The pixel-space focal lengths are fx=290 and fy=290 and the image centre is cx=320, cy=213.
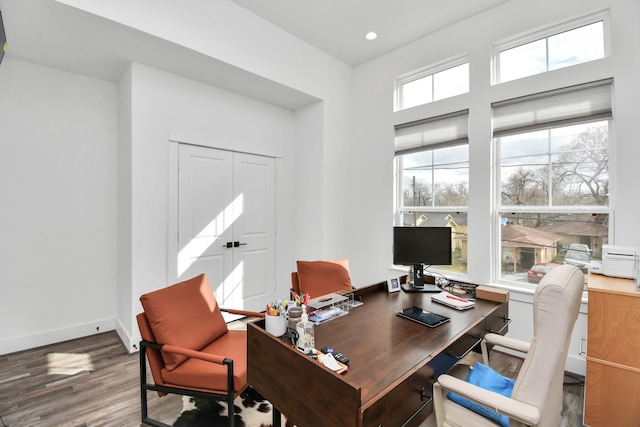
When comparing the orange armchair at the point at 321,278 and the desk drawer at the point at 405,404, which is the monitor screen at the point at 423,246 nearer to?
the orange armchair at the point at 321,278

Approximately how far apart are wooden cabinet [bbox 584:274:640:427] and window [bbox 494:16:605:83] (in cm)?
208

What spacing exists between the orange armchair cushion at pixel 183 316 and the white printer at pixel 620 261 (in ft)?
9.81

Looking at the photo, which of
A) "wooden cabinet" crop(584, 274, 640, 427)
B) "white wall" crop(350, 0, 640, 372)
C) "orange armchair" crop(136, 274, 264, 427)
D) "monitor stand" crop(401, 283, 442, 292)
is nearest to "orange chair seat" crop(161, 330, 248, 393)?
"orange armchair" crop(136, 274, 264, 427)

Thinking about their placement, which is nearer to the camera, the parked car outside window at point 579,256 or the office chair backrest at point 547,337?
Result: the office chair backrest at point 547,337

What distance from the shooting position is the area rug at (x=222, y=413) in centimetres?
194

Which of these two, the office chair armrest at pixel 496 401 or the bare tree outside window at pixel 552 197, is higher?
the bare tree outside window at pixel 552 197

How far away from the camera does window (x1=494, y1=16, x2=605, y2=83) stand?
2615 mm

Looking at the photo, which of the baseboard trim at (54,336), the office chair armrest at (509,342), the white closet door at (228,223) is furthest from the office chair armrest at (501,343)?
the baseboard trim at (54,336)

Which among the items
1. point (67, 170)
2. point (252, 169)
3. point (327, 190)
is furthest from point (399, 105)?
point (67, 170)

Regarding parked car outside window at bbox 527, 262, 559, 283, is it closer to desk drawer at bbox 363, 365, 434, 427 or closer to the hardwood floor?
the hardwood floor

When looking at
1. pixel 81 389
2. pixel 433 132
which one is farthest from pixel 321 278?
pixel 433 132

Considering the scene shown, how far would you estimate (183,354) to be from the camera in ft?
5.62

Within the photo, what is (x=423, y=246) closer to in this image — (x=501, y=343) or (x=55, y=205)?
(x=501, y=343)

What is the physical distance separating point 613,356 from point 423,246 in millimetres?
1367
